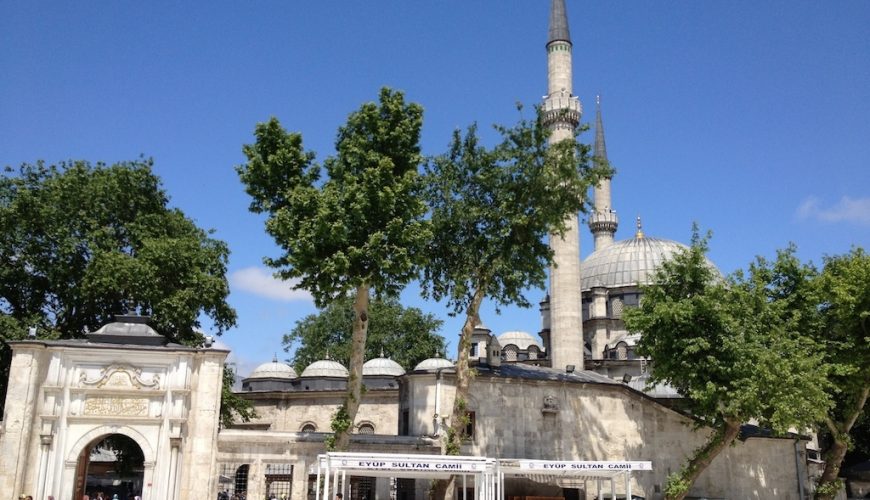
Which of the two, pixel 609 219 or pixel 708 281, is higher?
pixel 609 219

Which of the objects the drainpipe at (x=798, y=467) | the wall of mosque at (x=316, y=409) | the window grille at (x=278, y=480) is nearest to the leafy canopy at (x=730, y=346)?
the drainpipe at (x=798, y=467)

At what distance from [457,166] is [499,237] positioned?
2.60 meters

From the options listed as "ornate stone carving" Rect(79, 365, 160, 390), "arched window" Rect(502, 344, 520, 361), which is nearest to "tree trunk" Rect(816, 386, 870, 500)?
"ornate stone carving" Rect(79, 365, 160, 390)

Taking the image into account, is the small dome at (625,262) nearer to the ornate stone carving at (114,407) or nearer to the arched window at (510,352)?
the arched window at (510,352)

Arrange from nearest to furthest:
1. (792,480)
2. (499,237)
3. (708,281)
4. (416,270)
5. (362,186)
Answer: (362,186) → (416,270) → (499,237) → (708,281) → (792,480)

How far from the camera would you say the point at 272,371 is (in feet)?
133

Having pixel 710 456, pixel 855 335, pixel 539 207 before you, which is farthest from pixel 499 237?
pixel 855 335

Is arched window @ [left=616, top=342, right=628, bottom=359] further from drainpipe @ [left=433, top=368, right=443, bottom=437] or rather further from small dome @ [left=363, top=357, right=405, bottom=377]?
drainpipe @ [left=433, top=368, right=443, bottom=437]

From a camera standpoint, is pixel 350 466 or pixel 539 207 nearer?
pixel 350 466

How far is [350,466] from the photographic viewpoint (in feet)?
53.8

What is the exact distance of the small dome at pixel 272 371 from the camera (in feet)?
132

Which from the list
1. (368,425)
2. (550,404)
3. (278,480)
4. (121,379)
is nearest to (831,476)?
(550,404)

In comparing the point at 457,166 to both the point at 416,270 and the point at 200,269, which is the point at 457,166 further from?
the point at 200,269

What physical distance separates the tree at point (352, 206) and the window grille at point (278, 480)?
5082mm
